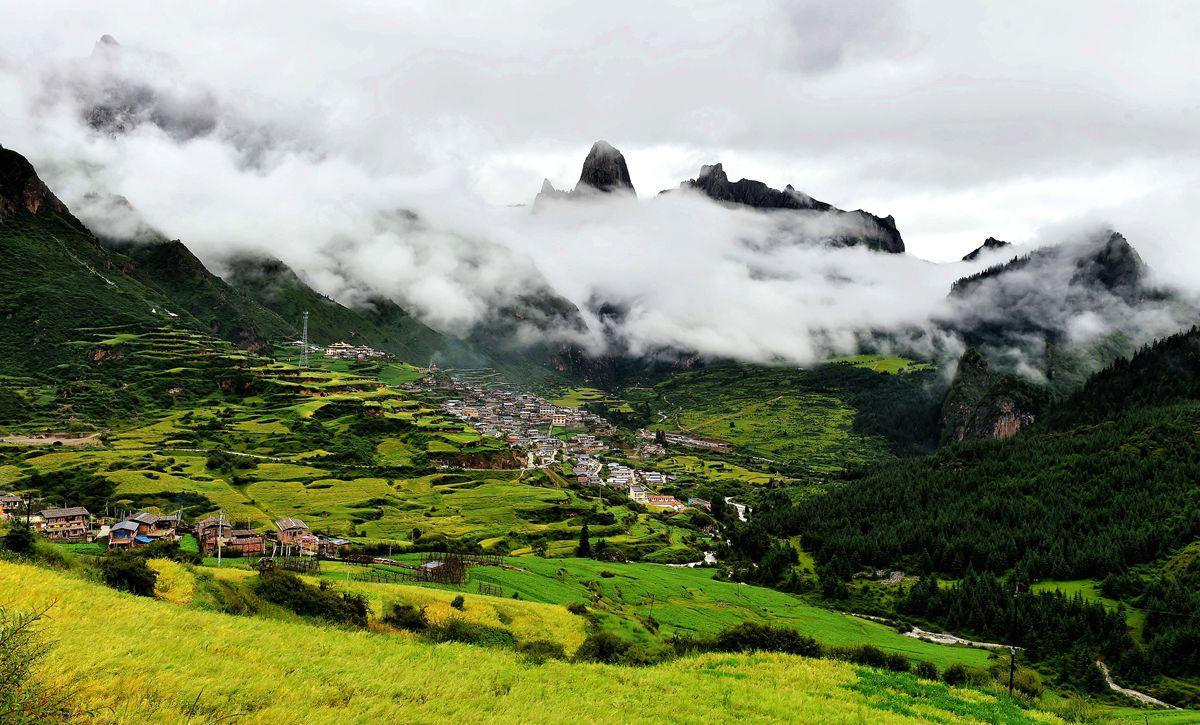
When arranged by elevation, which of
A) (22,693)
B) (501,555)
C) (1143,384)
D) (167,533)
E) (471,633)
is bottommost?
(501,555)

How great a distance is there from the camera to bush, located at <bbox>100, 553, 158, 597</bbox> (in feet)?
89.3

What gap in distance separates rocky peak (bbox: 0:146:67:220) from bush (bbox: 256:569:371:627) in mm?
220326

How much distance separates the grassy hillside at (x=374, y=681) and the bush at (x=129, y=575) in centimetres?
807

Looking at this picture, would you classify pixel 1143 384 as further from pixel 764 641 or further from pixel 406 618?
pixel 406 618

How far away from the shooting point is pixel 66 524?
6412cm

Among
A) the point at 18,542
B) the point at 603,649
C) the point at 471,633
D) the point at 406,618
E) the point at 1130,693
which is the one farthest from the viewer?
the point at 1130,693

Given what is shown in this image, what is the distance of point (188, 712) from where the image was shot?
33.4 feet

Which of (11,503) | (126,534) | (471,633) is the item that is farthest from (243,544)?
(471,633)

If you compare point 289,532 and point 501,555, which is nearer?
point 289,532

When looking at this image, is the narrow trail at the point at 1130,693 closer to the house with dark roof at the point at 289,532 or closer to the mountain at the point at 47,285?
→ the house with dark roof at the point at 289,532

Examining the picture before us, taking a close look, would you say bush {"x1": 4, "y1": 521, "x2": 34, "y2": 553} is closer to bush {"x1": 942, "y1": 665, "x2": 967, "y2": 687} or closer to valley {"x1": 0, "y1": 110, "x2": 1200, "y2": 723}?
valley {"x1": 0, "y1": 110, "x2": 1200, "y2": 723}

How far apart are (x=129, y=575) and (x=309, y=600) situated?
878cm

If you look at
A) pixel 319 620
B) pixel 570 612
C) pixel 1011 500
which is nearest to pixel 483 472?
pixel 570 612

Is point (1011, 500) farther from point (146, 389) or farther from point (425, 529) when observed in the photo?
point (146, 389)
